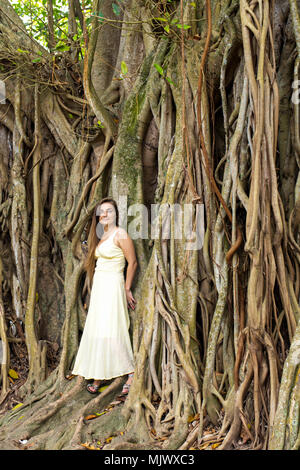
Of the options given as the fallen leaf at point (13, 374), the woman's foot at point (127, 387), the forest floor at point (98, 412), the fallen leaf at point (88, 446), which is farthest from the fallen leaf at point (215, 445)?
the fallen leaf at point (13, 374)

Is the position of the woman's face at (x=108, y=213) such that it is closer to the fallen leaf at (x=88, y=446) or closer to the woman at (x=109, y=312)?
the woman at (x=109, y=312)

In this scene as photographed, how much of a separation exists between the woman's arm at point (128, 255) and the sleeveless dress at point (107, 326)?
0.03 meters

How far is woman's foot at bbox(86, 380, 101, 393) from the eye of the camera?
3.46 metres

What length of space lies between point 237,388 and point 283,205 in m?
1.08

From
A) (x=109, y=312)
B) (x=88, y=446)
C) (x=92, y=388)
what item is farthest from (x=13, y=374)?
(x=88, y=446)

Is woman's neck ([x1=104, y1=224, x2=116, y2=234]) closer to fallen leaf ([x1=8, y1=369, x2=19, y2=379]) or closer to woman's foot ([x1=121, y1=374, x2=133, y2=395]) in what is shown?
woman's foot ([x1=121, y1=374, x2=133, y2=395])

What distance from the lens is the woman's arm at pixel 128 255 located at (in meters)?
3.46

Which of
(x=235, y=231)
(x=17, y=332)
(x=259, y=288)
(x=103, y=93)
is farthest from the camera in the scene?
(x=17, y=332)

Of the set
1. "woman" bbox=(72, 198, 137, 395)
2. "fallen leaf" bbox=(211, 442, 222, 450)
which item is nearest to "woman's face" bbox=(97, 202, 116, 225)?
"woman" bbox=(72, 198, 137, 395)

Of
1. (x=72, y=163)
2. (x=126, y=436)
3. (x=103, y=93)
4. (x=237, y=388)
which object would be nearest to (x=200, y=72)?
(x=103, y=93)

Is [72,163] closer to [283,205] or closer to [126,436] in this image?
[283,205]

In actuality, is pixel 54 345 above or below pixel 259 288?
below

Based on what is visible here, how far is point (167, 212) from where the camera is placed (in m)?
3.22

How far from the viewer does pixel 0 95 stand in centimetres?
420
